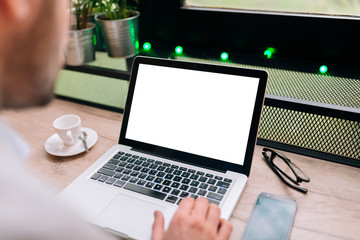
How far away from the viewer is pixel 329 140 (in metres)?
0.85

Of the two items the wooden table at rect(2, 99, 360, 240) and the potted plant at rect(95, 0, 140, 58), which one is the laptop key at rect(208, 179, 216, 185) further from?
the potted plant at rect(95, 0, 140, 58)

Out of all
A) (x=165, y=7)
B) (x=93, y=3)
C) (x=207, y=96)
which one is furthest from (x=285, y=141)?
(x=93, y=3)

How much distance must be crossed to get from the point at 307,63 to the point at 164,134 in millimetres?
594

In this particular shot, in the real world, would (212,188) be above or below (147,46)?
below

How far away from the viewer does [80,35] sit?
1.16 m

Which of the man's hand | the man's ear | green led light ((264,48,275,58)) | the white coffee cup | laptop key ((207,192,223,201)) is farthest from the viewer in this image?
green led light ((264,48,275,58))

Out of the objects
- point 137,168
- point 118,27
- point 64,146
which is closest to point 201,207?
point 137,168

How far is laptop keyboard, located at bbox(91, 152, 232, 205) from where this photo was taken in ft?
2.39

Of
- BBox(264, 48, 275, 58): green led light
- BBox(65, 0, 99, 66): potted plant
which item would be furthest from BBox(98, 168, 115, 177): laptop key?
BBox(264, 48, 275, 58): green led light

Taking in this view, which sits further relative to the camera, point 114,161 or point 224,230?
point 114,161

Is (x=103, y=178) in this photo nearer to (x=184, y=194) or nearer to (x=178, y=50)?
(x=184, y=194)

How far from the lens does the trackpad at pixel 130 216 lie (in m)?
0.65

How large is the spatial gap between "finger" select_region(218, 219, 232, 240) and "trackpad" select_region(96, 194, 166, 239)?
0.47 feet

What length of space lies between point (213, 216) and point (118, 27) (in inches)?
32.4
